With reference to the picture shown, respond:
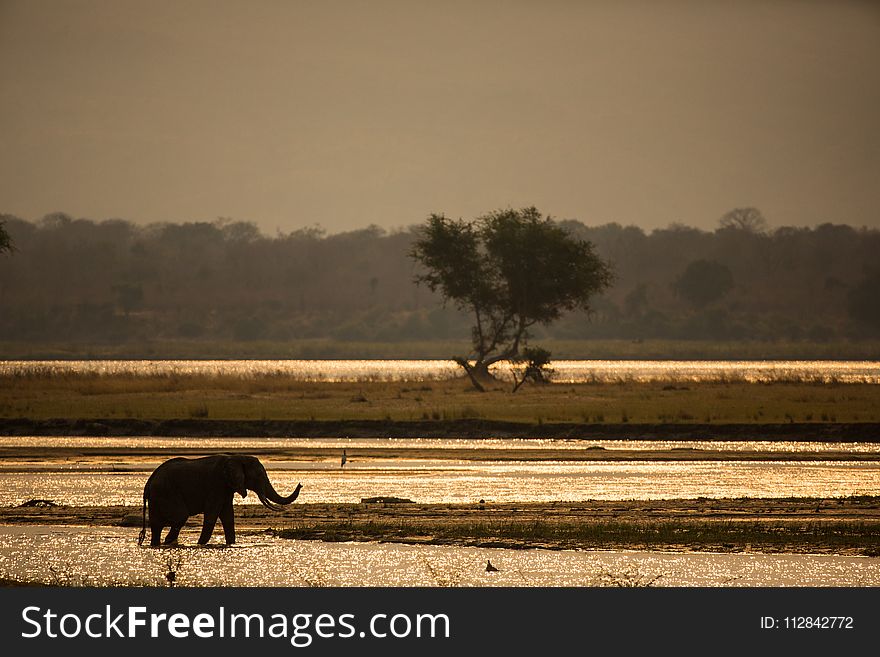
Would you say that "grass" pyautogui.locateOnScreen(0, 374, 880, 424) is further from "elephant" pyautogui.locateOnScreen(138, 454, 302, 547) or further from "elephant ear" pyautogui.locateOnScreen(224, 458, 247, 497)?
"elephant ear" pyautogui.locateOnScreen(224, 458, 247, 497)

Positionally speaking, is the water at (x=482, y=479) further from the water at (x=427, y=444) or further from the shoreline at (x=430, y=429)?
the shoreline at (x=430, y=429)

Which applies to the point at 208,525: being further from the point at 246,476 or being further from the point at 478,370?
the point at 478,370

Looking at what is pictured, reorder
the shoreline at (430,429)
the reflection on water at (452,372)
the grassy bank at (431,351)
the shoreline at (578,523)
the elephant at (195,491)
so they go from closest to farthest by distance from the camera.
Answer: the elephant at (195,491)
the shoreline at (578,523)
the shoreline at (430,429)
the reflection on water at (452,372)
the grassy bank at (431,351)

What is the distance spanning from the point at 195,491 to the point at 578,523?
5.36 metres

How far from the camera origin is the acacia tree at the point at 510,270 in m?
67.9

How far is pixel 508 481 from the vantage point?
28.6m

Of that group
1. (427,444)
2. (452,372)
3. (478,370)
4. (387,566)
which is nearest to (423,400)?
(478,370)

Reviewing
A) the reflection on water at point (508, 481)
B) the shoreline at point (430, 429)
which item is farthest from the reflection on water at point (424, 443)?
the reflection on water at point (508, 481)

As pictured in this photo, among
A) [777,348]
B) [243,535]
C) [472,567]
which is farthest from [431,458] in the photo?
[777,348]

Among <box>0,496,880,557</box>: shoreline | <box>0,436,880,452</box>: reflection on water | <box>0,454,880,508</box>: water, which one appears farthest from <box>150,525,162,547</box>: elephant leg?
<box>0,436,880,452</box>: reflection on water

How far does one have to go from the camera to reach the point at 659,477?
97.2 feet

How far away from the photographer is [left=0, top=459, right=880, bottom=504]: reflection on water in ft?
84.2

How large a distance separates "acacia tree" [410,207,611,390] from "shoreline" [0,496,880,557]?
142 feet

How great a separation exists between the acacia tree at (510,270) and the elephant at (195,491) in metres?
48.0
